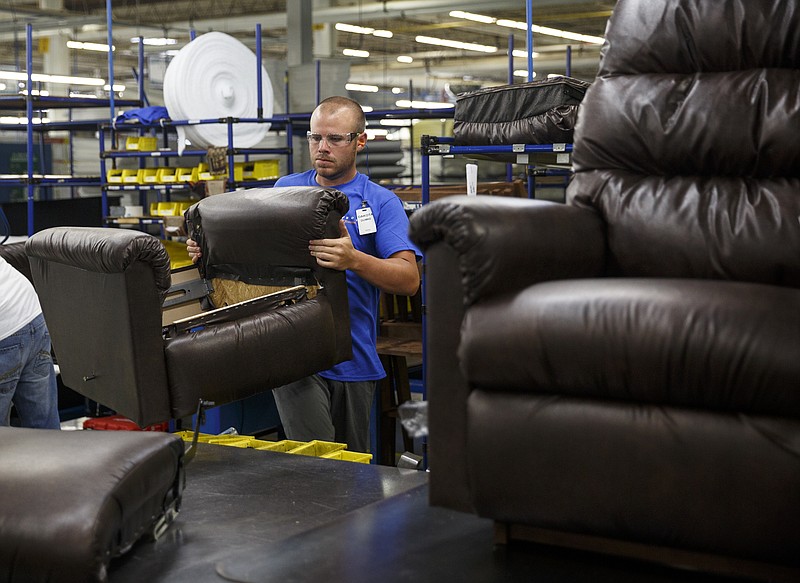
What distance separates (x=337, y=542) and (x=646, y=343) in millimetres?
686

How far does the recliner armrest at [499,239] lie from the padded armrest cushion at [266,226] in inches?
35.6

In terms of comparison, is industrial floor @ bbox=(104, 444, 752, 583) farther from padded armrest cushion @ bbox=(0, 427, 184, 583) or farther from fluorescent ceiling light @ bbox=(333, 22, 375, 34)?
fluorescent ceiling light @ bbox=(333, 22, 375, 34)

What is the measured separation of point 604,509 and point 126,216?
19.6 ft

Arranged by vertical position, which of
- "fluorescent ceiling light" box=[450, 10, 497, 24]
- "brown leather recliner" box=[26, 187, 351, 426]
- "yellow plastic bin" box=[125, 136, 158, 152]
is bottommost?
"brown leather recliner" box=[26, 187, 351, 426]

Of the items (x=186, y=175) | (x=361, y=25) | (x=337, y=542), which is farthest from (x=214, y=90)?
(x=361, y=25)

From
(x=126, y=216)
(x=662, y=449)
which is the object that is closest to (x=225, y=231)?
(x=662, y=449)

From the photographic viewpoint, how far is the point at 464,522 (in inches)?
72.3

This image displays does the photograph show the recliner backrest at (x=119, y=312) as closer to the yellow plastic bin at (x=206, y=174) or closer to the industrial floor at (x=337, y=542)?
the industrial floor at (x=337, y=542)

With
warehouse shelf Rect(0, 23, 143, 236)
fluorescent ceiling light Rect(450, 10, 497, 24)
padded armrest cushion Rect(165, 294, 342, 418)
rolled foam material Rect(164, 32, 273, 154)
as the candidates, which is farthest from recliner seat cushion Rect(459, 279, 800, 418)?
fluorescent ceiling light Rect(450, 10, 497, 24)

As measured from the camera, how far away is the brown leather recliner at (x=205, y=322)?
2312 millimetres

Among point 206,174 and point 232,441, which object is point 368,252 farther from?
point 206,174

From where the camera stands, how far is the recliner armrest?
1.64 meters

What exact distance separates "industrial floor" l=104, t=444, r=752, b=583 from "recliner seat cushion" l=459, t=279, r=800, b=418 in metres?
0.30

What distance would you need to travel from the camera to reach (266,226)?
2613mm
